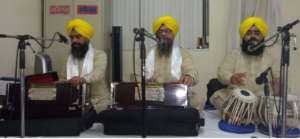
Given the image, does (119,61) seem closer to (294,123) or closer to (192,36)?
(192,36)

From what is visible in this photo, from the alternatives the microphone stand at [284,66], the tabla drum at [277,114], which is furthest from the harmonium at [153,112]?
the microphone stand at [284,66]

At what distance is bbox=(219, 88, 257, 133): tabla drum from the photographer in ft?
11.4

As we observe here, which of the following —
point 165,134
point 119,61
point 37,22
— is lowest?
point 165,134

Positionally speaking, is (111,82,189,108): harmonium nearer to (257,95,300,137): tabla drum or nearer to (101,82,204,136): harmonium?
(101,82,204,136): harmonium

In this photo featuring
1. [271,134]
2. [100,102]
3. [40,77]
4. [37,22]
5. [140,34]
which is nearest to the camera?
[140,34]

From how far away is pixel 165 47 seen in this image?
4320 mm

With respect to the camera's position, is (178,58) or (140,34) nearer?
(140,34)

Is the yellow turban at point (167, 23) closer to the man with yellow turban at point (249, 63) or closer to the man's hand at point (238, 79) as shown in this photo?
the man with yellow turban at point (249, 63)

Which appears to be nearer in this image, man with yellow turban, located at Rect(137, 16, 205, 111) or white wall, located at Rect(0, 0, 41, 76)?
man with yellow turban, located at Rect(137, 16, 205, 111)

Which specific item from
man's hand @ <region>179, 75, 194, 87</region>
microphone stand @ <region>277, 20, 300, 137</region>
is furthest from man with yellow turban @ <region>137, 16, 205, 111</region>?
microphone stand @ <region>277, 20, 300, 137</region>

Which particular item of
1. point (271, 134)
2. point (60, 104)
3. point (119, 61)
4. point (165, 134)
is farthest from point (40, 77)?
point (271, 134)

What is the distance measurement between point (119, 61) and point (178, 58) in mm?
1165

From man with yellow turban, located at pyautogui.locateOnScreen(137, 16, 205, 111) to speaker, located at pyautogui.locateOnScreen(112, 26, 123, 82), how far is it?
928mm

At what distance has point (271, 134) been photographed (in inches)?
132
